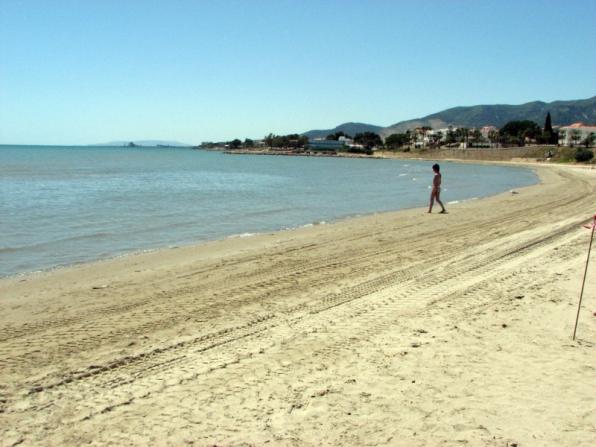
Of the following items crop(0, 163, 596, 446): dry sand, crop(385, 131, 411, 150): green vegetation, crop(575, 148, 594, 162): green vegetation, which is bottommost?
crop(575, 148, 594, 162): green vegetation

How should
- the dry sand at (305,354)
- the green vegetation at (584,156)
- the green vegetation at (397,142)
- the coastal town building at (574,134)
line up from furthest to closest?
1. the green vegetation at (397,142)
2. the coastal town building at (574,134)
3. the green vegetation at (584,156)
4. the dry sand at (305,354)

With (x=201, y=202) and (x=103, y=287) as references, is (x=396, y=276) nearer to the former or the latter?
(x=103, y=287)

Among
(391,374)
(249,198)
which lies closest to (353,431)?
(391,374)

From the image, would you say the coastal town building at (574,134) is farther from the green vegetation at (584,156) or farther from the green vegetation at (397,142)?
the green vegetation at (584,156)

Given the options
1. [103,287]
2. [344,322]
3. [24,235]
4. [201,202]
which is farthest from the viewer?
[201,202]

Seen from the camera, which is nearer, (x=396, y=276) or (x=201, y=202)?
(x=396, y=276)

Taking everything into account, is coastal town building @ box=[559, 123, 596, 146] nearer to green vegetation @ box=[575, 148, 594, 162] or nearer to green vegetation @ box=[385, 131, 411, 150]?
green vegetation @ box=[385, 131, 411, 150]

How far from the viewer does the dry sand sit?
380 centimetres

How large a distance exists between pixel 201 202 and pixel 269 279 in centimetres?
1679

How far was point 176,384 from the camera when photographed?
4480 mm

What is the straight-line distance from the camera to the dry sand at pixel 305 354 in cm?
380

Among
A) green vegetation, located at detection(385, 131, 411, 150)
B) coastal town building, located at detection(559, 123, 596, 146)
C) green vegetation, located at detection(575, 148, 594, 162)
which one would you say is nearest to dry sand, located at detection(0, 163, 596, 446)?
green vegetation, located at detection(575, 148, 594, 162)

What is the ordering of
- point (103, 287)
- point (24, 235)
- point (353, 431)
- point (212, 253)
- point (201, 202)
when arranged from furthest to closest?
point (201, 202)
point (24, 235)
point (212, 253)
point (103, 287)
point (353, 431)

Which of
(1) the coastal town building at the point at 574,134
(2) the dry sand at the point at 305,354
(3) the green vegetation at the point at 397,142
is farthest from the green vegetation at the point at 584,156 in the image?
(3) the green vegetation at the point at 397,142
